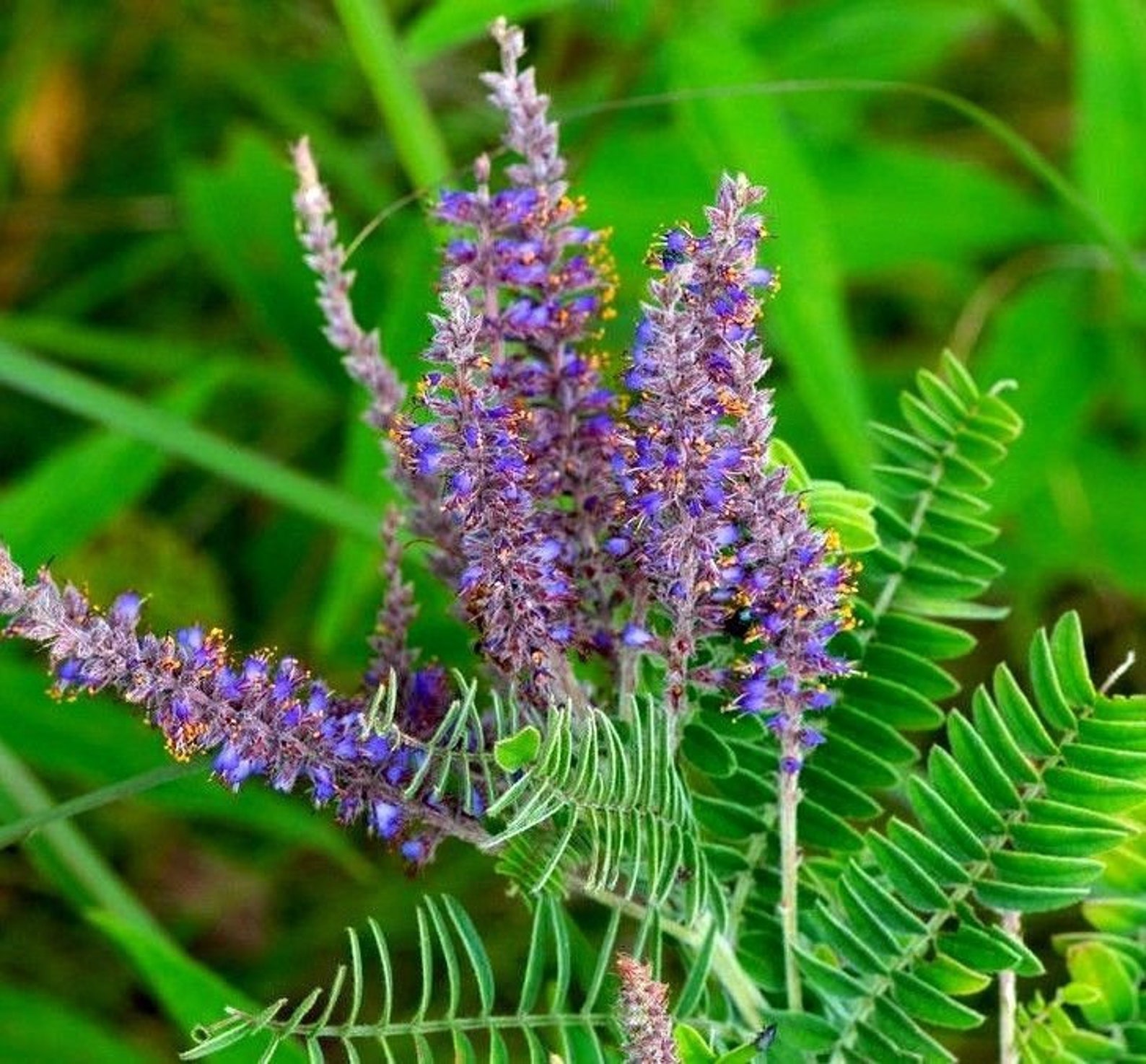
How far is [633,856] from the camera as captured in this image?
103 cm

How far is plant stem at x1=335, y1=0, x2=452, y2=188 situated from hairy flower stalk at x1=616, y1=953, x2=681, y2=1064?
1230mm

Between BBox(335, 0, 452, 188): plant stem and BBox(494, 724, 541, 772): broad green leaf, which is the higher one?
BBox(335, 0, 452, 188): plant stem

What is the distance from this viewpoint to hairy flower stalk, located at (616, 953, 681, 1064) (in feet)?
2.84

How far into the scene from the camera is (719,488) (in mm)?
955

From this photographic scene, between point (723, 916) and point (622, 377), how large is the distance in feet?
1.37

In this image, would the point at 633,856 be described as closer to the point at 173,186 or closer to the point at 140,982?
the point at 140,982

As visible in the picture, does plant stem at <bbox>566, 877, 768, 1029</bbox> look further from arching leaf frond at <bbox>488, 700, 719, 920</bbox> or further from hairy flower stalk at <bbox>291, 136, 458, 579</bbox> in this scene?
hairy flower stalk at <bbox>291, 136, 458, 579</bbox>

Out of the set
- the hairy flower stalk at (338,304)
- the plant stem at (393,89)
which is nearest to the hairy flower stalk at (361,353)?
the hairy flower stalk at (338,304)

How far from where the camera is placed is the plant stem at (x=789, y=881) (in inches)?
43.6

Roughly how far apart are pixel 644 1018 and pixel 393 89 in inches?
52.8

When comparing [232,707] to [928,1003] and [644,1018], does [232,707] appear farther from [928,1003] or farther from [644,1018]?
[928,1003]

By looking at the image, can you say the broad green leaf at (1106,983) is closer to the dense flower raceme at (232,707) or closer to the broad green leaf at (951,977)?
the broad green leaf at (951,977)

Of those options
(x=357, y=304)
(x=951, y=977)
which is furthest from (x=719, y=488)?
(x=357, y=304)

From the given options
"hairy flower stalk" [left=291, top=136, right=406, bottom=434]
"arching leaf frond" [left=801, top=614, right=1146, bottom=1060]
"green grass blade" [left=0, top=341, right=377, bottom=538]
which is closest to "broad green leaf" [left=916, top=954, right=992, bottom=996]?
"arching leaf frond" [left=801, top=614, right=1146, bottom=1060]
